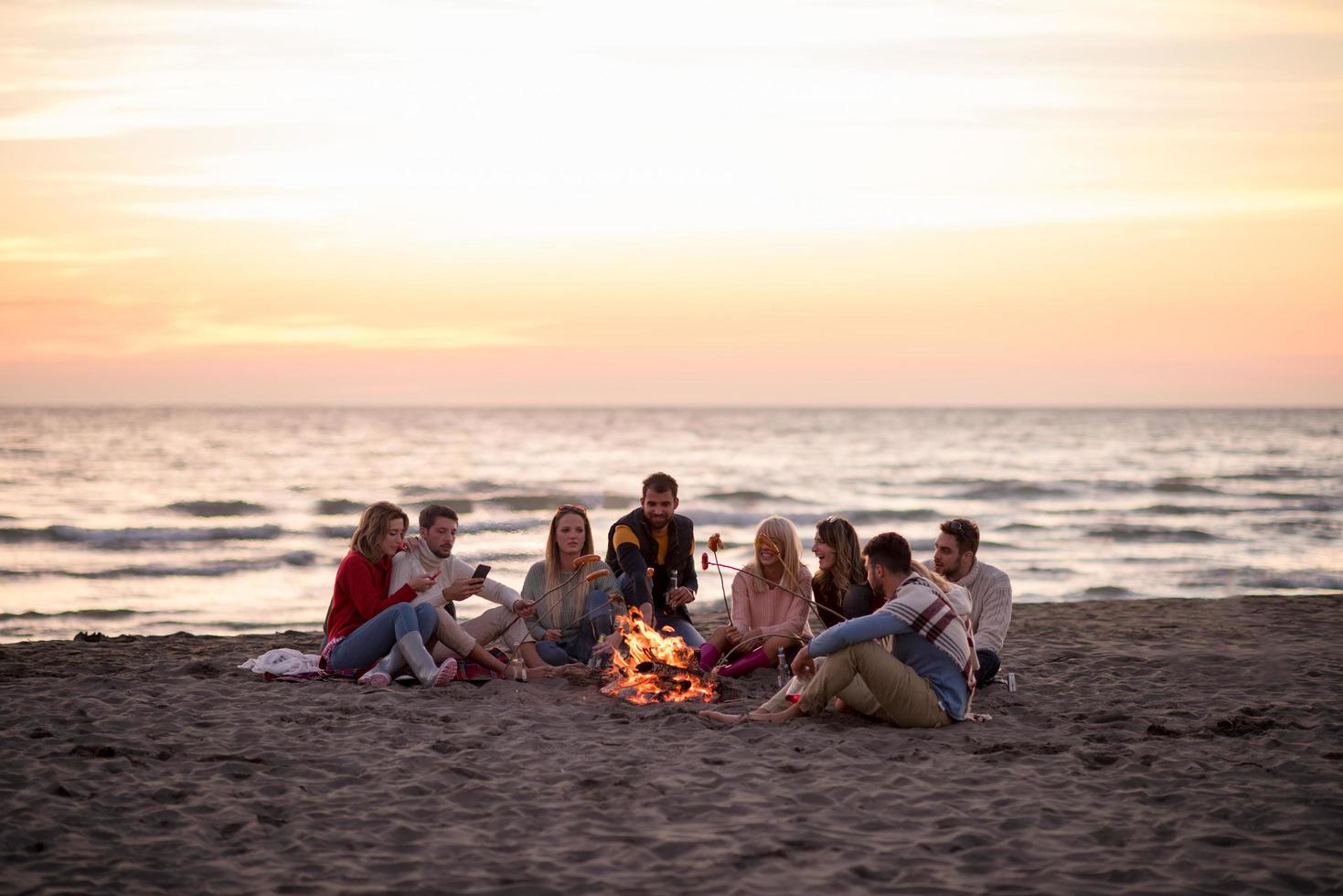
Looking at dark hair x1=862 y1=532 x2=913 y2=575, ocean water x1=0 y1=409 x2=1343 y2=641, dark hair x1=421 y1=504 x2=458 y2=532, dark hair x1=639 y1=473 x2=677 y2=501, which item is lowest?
ocean water x1=0 y1=409 x2=1343 y2=641

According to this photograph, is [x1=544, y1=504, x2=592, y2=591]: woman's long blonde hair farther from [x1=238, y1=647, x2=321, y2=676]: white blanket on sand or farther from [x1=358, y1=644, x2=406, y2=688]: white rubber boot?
[x1=238, y1=647, x2=321, y2=676]: white blanket on sand

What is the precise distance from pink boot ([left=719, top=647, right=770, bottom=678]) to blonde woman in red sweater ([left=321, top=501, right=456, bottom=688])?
6.69 feet

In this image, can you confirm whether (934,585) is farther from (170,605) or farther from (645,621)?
(170,605)

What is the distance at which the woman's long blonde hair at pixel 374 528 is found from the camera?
770 cm

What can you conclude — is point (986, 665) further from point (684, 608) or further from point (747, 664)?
point (684, 608)

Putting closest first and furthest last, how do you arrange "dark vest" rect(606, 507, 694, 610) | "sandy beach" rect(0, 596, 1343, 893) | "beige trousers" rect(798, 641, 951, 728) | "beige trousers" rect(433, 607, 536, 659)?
"sandy beach" rect(0, 596, 1343, 893) → "beige trousers" rect(798, 641, 951, 728) → "beige trousers" rect(433, 607, 536, 659) → "dark vest" rect(606, 507, 694, 610)

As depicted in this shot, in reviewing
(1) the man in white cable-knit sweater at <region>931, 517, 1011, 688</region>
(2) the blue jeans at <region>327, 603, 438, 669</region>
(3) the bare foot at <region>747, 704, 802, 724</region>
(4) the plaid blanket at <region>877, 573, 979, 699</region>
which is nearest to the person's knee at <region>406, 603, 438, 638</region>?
(2) the blue jeans at <region>327, 603, 438, 669</region>

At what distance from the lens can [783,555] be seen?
26.1 ft

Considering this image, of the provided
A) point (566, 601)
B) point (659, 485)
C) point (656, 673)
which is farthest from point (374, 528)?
point (656, 673)

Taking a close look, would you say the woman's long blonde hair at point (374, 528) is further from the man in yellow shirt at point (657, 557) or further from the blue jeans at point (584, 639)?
the man in yellow shirt at point (657, 557)

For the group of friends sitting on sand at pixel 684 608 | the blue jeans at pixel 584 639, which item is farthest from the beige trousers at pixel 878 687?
the blue jeans at pixel 584 639

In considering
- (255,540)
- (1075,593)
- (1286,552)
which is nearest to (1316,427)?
(1286,552)

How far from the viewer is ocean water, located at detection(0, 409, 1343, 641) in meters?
15.6

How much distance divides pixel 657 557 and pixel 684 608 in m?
0.62
